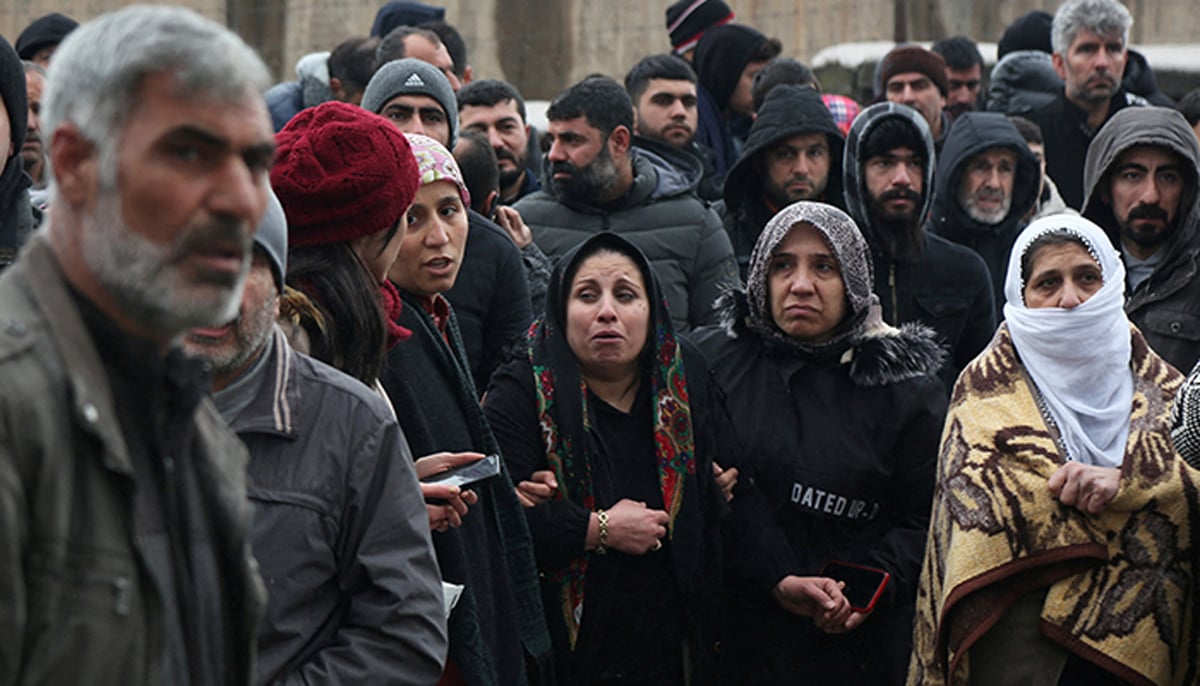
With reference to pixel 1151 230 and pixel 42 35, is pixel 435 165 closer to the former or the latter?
pixel 1151 230

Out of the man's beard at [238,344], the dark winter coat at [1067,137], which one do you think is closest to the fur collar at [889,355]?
the man's beard at [238,344]

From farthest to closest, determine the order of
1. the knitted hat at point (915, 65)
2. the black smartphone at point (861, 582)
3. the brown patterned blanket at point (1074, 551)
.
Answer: the knitted hat at point (915, 65) → the black smartphone at point (861, 582) → the brown patterned blanket at point (1074, 551)

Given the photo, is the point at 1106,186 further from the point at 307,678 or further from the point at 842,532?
the point at 307,678

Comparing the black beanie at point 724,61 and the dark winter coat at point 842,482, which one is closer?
the dark winter coat at point 842,482

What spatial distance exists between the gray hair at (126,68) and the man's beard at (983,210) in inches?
211

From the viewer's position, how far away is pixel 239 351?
2.81 meters

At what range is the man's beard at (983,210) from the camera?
22.8 feet

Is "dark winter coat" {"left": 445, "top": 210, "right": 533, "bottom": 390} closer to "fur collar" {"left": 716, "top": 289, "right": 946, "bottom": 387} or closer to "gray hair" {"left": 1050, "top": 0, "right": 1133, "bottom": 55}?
"fur collar" {"left": 716, "top": 289, "right": 946, "bottom": 387}

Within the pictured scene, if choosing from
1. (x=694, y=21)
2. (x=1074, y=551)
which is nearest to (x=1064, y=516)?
(x=1074, y=551)

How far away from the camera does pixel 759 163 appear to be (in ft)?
21.3

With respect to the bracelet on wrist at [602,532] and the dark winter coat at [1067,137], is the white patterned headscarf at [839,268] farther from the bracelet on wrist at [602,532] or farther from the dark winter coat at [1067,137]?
the dark winter coat at [1067,137]

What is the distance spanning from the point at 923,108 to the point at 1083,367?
3.72 m

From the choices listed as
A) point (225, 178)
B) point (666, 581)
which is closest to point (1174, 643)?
point (666, 581)

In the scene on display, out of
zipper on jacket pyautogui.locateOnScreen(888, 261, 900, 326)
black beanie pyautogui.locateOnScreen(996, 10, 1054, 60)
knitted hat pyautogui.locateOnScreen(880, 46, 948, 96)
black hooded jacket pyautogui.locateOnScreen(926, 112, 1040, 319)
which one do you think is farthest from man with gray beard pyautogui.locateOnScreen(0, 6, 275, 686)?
black beanie pyautogui.locateOnScreen(996, 10, 1054, 60)
